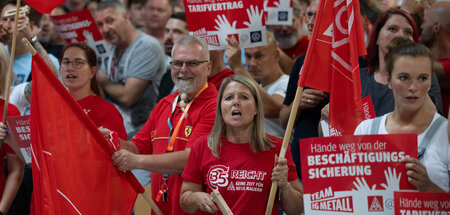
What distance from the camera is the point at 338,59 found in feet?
14.5

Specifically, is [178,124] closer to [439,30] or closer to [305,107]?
[305,107]

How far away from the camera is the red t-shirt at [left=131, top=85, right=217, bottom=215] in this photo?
4980mm

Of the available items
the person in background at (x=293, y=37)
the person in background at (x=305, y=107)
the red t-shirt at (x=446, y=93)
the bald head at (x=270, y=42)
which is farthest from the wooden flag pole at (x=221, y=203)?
the person in background at (x=293, y=37)

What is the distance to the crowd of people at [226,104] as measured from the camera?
4.07 meters

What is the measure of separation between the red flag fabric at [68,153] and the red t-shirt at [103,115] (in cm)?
51

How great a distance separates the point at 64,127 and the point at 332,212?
1915 mm

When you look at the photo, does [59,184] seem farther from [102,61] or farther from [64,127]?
[102,61]

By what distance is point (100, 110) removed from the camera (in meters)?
5.36

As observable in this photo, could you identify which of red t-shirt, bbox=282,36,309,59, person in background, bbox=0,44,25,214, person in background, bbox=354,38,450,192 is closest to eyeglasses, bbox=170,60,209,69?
person in background, bbox=0,44,25,214

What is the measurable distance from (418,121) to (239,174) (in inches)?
44.1

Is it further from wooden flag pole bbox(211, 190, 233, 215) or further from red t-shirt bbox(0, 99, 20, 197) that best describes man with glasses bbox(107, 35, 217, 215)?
red t-shirt bbox(0, 99, 20, 197)

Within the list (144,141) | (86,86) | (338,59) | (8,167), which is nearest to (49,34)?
(86,86)

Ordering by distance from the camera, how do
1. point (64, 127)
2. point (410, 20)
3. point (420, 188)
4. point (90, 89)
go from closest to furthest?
point (420, 188)
point (64, 127)
point (410, 20)
point (90, 89)

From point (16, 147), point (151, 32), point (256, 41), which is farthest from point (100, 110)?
point (151, 32)
